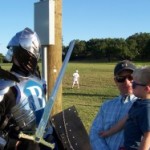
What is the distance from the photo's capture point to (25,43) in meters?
3.56

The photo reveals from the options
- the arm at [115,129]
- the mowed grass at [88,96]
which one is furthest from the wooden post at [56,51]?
the mowed grass at [88,96]

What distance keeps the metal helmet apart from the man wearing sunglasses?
74cm

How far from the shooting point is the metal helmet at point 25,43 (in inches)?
141

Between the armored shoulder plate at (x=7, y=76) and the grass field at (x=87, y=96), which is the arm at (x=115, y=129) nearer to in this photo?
the armored shoulder plate at (x=7, y=76)

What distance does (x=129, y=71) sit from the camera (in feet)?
11.4

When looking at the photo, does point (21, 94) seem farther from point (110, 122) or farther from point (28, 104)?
point (110, 122)

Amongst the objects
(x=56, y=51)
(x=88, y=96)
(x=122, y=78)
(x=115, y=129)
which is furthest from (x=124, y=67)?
(x=88, y=96)

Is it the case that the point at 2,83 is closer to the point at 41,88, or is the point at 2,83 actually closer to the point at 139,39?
the point at 41,88

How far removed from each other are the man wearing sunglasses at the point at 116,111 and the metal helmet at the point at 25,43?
74 cm

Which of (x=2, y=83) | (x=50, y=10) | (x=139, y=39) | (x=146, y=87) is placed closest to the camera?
(x=146, y=87)

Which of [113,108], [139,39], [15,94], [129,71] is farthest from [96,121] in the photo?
[139,39]

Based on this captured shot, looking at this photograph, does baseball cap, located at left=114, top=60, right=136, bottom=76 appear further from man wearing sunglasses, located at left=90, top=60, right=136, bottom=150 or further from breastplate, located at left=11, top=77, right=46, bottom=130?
breastplate, located at left=11, top=77, right=46, bottom=130

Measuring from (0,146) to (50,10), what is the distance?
2564 mm

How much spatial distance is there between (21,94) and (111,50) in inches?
4681
